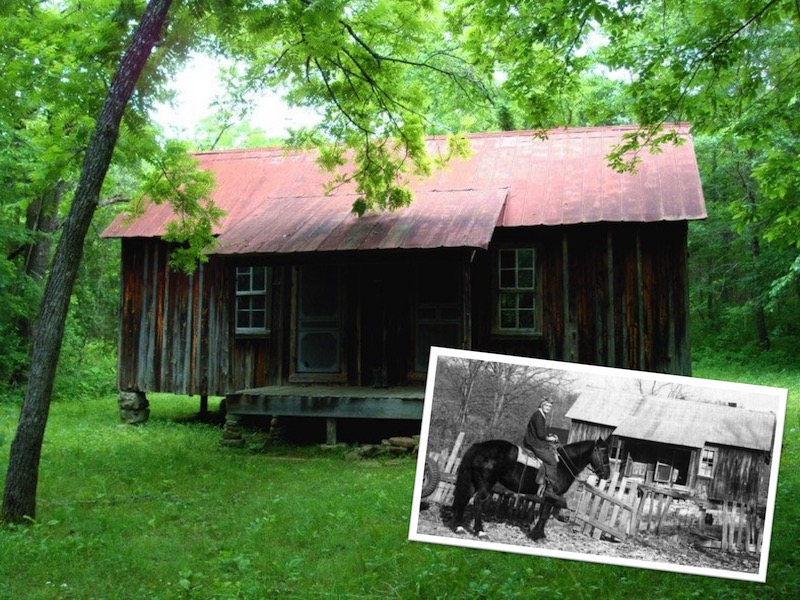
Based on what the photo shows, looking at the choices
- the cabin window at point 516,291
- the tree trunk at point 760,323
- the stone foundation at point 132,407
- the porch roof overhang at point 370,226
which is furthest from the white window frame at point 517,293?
the tree trunk at point 760,323

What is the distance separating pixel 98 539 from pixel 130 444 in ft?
17.7

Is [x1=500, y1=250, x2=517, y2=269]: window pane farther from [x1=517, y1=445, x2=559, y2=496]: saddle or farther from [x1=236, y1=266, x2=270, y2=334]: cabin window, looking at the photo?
[x1=517, y1=445, x2=559, y2=496]: saddle

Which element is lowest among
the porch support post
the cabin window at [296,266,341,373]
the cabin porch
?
the porch support post

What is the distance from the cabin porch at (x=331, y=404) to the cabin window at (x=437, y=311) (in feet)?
2.73

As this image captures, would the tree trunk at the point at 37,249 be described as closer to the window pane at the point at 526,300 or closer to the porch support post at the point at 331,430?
the porch support post at the point at 331,430

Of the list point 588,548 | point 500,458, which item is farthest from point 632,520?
point 500,458

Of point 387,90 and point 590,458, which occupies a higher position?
point 387,90

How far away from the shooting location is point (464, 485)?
2.35 meters

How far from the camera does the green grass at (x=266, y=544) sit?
182 inches

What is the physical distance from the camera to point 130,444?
11.0 m

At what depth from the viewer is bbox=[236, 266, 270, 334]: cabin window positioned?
12.7 metres

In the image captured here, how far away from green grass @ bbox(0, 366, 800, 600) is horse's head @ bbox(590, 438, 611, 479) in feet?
7.48

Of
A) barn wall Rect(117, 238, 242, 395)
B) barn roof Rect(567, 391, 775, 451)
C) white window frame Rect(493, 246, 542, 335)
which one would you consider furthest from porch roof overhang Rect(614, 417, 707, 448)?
barn wall Rect(117, 238, 242, 395)

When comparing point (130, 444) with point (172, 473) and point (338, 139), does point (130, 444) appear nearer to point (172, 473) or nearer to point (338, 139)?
point (172, 473)
